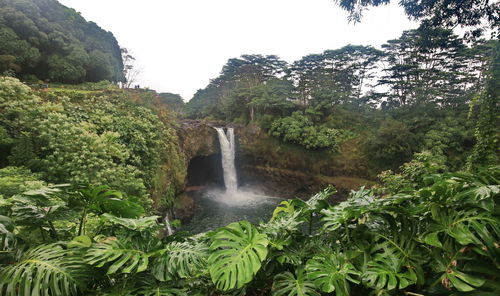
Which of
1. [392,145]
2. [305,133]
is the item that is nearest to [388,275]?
[392,145]

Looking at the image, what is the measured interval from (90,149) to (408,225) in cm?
561

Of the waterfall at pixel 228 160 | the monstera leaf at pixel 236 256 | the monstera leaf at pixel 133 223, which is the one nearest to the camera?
the monstera leaf at pixel 236 256

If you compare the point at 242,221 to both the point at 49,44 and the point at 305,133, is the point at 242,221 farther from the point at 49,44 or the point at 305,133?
the point at 49,44

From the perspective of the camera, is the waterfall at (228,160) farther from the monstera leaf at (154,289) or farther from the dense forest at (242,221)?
the monstera leaf at (154,289)

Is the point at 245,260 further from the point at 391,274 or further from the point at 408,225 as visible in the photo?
the point at 408,225

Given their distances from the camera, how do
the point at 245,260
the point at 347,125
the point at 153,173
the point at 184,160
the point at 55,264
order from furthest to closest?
the point at 347,125 → the point at 184,160 → the point at 153,173 → the point at 245,260 → the point at 55,264

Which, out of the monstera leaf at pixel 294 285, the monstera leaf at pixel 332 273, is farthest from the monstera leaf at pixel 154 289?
the monstera leaf at pixel 332 273

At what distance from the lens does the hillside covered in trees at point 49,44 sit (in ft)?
35.6

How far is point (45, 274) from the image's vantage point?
101 cm

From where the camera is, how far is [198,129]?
45.2 feet

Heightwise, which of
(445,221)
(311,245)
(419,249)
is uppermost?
(445,221)

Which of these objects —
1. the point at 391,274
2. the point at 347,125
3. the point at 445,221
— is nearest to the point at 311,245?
the point at 391,274

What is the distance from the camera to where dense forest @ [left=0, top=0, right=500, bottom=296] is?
1052 millimetres

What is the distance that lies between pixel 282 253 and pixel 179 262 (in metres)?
0.60
